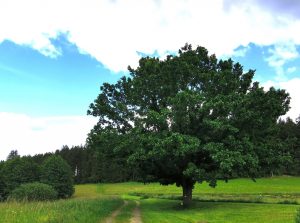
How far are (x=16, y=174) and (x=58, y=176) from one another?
15.4 m

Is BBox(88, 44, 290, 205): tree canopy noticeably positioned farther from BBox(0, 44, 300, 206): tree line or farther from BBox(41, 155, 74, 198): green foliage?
BBox(41, 155, 74, 198): green foliage

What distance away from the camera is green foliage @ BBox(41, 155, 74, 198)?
337 ft

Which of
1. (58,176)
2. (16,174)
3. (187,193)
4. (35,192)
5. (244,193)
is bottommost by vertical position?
(187,193)

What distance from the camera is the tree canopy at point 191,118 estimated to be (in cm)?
3847

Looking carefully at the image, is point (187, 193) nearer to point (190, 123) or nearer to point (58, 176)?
point (190, 123)

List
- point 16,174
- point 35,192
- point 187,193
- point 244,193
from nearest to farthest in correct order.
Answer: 1. point 187,193
2. point 35,192
3. point 244,193
4. point 16,174

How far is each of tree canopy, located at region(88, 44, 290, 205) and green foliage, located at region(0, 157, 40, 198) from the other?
7187 cm

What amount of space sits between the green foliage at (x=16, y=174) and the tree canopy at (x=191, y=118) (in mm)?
71870

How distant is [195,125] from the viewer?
40.9 m

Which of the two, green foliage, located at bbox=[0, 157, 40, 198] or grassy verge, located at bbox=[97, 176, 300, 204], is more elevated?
green foliage, located at bbox=[0, 157, 40, 198]

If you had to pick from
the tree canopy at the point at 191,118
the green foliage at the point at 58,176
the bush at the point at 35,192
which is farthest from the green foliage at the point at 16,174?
the tree canopy at the point at 191,118

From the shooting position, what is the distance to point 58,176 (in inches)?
4094

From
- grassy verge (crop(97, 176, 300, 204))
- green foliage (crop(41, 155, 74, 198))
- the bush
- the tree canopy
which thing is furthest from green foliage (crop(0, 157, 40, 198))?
the tree canopy

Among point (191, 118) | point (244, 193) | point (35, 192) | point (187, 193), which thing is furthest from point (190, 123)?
point (244, 193)
